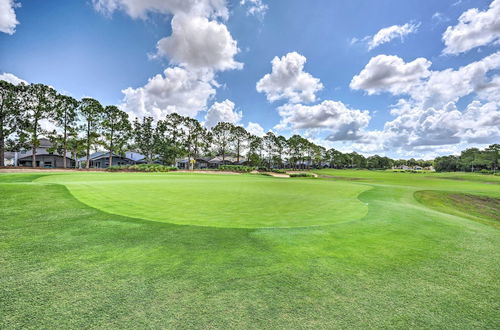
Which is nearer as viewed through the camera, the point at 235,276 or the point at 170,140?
the point at 235,276

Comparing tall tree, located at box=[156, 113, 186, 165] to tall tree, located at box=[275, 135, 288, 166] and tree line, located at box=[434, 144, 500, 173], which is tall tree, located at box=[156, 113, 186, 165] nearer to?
tall tree, located at box=[275, 135, 288, 166]

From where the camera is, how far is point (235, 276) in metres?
3.96

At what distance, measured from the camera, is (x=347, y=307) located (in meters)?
3.22

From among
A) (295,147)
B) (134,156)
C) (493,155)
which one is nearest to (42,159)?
(134,156)

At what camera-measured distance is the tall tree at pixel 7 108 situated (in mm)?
38750

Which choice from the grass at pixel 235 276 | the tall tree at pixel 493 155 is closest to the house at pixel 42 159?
the grass at pixel 235 276

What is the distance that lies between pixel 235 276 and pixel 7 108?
56670mm

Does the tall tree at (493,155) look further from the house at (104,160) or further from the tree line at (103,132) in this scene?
the house at (104,160)

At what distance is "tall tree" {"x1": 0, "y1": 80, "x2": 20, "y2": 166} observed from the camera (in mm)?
38750

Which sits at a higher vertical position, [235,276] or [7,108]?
[7,108]

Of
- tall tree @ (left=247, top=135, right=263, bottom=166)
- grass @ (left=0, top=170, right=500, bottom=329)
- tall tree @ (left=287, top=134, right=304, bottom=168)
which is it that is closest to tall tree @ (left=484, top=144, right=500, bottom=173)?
tall tree @ (left=287, top=134, right=304, bottom=168)

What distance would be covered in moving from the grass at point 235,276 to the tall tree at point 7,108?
48.2 m

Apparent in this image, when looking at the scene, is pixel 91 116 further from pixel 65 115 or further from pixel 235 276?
pixel 235 276

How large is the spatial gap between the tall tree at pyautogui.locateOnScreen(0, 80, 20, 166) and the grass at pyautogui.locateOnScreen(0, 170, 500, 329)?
4818 cm
